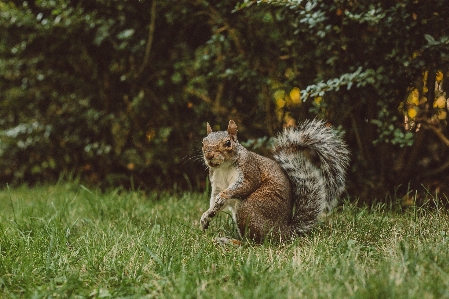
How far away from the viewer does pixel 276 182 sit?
2551 millimetres

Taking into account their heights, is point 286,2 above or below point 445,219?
above

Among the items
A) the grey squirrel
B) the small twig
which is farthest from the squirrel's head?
the small twig

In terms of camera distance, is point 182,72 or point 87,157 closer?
point 182,72

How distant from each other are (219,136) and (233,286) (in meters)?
0.91

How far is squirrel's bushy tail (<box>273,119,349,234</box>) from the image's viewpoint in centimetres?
260

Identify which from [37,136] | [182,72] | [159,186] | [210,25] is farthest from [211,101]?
[37,136]

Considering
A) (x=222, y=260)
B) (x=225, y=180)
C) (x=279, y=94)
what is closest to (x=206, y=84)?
(x=279, y=94)

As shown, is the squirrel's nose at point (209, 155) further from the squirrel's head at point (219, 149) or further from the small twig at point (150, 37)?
the small twig at point (150, 37)

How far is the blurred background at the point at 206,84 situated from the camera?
2965mm

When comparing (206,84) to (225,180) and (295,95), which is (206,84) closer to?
(295,95)

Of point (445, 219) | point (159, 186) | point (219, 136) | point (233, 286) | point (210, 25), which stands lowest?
point (159, 186)

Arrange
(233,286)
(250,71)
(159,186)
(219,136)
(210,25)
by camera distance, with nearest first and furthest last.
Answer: (233,286) < (219,136) < (250,71) < (210,25) < (159,186)

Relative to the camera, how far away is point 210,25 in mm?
3941

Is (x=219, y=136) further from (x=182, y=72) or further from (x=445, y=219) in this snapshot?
(x=182, y=72)
